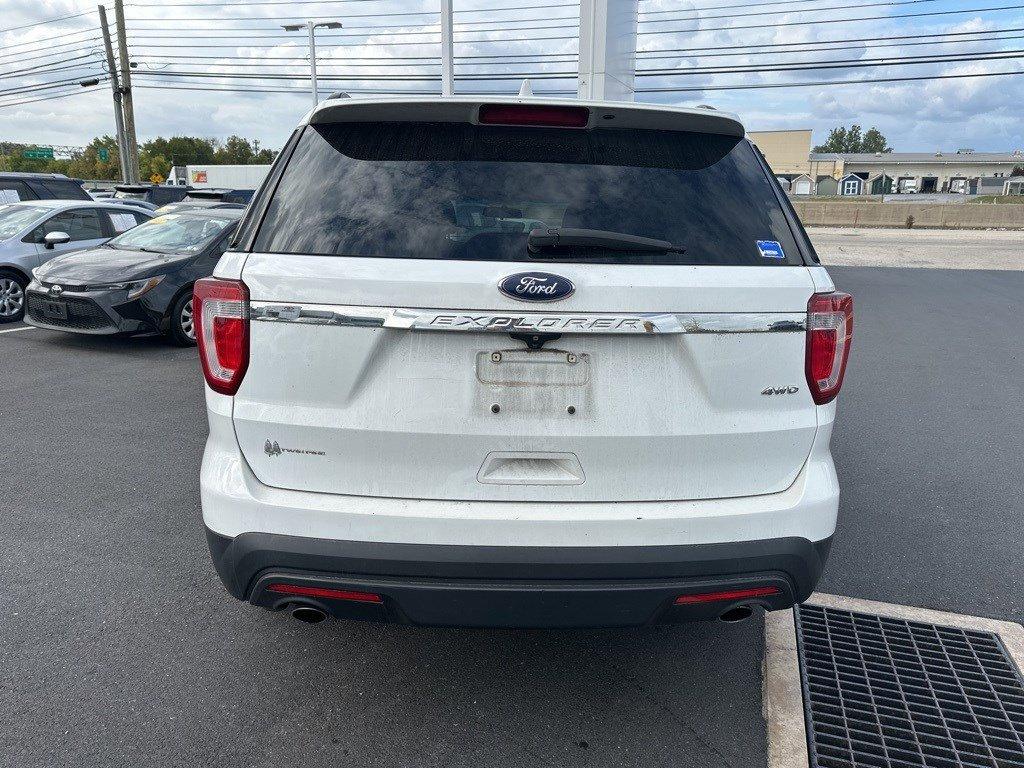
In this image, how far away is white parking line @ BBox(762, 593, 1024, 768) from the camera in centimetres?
254

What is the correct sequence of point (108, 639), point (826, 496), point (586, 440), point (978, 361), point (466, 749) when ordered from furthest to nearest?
point (978, 361)
point (108, 639)
point (466, 749)
point (826, 496)
point (586, 440)

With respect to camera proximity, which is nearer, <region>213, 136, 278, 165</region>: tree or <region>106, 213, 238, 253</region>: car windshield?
<region>106, 213, 238, 253</region>: car windshield

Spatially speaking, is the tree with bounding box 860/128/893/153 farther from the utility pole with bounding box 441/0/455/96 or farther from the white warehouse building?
the utility pole with bounding box 441/0/455/96

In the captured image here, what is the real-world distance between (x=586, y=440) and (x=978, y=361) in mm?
8069

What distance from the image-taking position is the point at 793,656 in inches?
120

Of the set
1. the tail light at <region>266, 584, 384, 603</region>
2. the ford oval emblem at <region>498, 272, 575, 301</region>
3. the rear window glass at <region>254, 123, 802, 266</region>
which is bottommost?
the tail light at <region>266, 584, 384, 603</region>

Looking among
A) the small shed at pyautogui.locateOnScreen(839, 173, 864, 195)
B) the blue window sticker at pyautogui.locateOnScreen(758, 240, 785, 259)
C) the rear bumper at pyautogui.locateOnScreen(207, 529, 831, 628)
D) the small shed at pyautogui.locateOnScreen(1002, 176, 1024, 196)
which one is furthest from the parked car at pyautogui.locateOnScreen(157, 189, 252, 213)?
the small shed at pyautogui.locateOnScreen(1002, 176, 1024, 196)

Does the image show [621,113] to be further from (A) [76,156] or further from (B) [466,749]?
(A) [76,156]

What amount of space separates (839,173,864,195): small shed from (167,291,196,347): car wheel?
96.5 m

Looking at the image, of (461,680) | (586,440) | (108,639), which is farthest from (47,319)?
(586,440)

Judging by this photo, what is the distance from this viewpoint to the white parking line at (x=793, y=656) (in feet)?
8.33

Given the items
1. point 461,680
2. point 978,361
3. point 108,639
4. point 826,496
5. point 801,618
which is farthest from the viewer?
point 978,361

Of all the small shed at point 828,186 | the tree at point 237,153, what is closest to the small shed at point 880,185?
the small shed at point 828,186

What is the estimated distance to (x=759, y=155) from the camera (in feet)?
8.37
